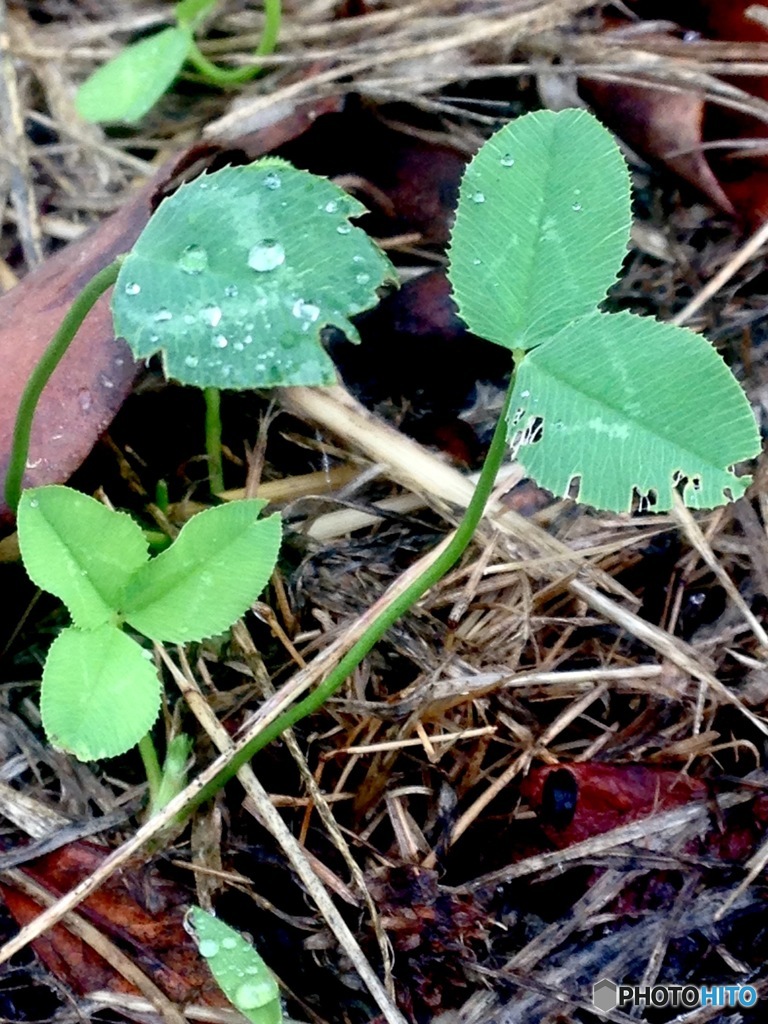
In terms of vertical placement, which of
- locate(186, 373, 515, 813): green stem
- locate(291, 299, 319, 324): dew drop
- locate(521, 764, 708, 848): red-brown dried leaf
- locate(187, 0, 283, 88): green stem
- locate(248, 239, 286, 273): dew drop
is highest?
locate(187, 0, 283, 88): green stem

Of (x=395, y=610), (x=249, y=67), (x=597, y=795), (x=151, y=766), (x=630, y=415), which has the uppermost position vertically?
(x=249, y=67)

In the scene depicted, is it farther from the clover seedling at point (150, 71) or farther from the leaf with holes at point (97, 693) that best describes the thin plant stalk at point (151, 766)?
the clover seedling at point (150, 71)

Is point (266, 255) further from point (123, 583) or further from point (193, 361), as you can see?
point (123, 583)

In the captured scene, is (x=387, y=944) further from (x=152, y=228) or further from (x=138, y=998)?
(x=152, y=228)

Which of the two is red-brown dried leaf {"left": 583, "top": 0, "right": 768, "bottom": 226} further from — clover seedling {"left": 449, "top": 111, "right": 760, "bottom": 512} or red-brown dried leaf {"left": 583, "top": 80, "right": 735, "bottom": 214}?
clover seedling {"left": 449, "top": 111, "right": 760, "bottom": 512}

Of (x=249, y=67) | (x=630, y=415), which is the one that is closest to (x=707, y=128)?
(x=249, y=67)

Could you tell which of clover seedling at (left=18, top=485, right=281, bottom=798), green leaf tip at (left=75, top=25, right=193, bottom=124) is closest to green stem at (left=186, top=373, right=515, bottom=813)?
clover seedling at (left=18, top=485, right=281, bottom=798)
